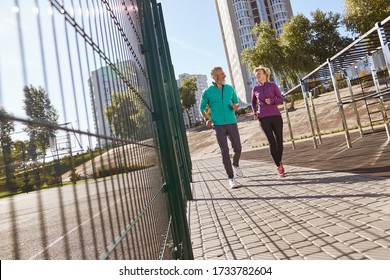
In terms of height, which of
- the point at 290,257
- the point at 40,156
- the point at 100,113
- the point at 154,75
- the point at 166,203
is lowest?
the point at 290,257

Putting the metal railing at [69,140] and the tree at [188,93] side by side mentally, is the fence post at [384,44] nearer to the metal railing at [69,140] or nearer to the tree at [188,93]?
the metal railing at [69,140]

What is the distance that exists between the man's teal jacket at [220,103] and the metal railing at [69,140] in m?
3.69

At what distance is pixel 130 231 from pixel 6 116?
100 centimetres

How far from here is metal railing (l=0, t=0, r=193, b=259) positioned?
0.69m

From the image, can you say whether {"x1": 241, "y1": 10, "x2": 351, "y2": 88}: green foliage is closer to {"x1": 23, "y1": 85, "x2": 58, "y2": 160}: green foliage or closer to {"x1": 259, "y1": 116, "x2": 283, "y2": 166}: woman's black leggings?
{"x1": 259, "y1": 116, "x2": 283, "y2": 166}: woman's black leggings

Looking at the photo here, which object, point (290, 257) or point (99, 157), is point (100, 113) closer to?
point (99, 157)

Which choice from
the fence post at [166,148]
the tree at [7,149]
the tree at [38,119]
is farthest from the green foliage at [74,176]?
the fence post at [166,148]

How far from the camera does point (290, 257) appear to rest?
2.27 m

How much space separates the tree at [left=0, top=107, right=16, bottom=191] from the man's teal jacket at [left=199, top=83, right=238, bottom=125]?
517cm

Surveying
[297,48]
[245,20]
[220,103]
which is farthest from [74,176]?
[245,20]

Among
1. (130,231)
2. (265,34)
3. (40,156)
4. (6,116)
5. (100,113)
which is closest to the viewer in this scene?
(6,116)

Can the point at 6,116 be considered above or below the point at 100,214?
above

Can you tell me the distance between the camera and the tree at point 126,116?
1553 mm
